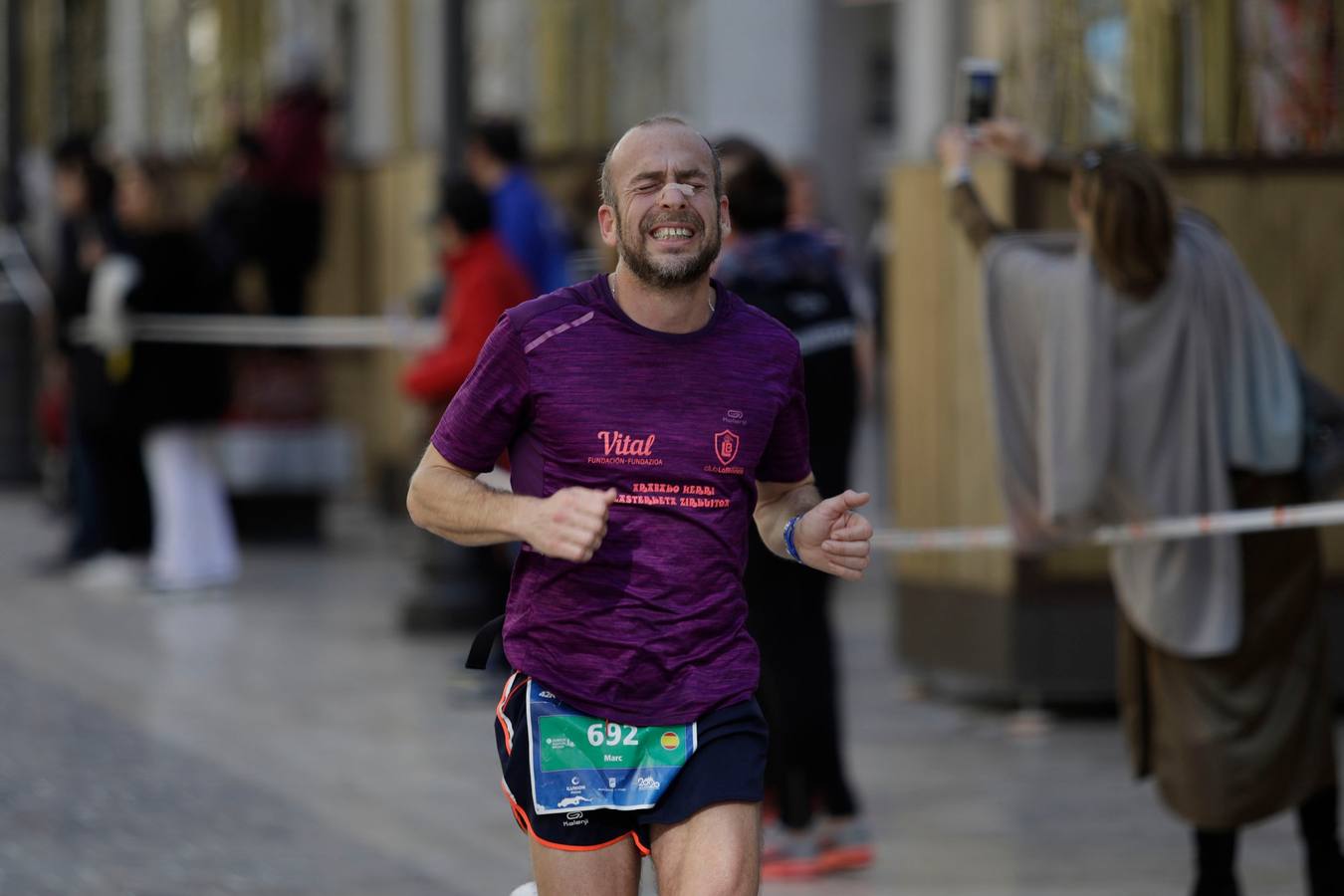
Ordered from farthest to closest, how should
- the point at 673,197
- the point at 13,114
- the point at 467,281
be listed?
1. the point at 13,114
2. the point at 467,281
3. the point at 673,197

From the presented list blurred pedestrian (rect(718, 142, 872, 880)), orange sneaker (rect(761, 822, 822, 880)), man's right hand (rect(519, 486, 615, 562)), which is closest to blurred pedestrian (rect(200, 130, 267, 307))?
blurred pedestrian (rect(718, 142, 872, 880))

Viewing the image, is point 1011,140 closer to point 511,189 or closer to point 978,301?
point 978,301

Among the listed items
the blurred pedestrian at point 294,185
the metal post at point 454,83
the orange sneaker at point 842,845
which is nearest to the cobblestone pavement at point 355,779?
the orange sneaker at point 842,845

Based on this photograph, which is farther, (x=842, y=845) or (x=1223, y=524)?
(x=842, y=845)

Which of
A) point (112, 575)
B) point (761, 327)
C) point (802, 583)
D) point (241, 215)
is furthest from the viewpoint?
point (241, 215)

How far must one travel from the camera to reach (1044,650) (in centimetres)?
934

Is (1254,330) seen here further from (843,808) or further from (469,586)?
(469,586)

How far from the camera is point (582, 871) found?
441cm

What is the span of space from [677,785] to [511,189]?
6739 millimetres

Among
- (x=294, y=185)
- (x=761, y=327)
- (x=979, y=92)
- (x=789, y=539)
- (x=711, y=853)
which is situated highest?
(x=979, y=92)

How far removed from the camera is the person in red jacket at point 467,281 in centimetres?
1039

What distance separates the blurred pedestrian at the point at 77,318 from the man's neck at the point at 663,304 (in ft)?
30.3

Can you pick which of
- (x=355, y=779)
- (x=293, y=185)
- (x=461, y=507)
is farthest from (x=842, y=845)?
(x=293, y=185)

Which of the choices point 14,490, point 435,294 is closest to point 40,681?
point 435,294
